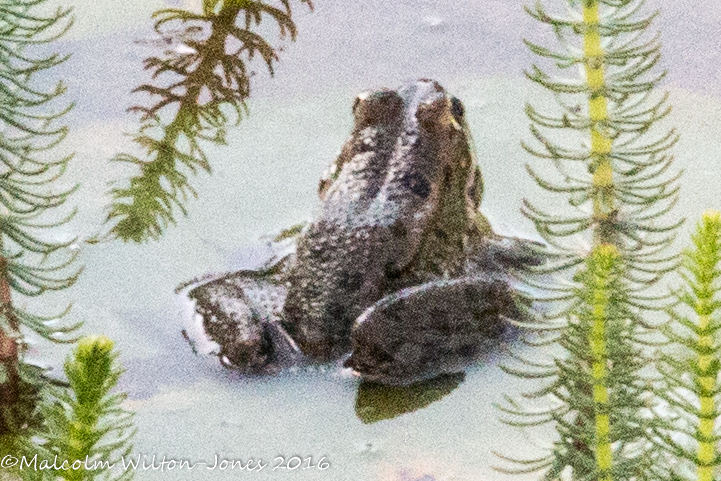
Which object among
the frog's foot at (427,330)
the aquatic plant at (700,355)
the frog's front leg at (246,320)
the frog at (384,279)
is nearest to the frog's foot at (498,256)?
the frog at (384,279)

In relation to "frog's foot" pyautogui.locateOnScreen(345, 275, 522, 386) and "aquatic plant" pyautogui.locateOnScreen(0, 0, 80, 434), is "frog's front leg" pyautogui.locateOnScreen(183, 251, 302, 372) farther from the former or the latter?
"aquatic plant" pyautogui.locateOnScreen(0, 0, 80, 434)

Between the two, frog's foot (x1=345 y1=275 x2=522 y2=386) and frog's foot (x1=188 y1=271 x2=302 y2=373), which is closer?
frog's foot (x1=345 y1=275 x2=522 y2=386)

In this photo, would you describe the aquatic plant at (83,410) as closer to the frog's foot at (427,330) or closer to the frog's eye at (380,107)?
the frog's foot at (427,330)

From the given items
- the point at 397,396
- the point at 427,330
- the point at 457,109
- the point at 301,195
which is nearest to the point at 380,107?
the point at 457,109

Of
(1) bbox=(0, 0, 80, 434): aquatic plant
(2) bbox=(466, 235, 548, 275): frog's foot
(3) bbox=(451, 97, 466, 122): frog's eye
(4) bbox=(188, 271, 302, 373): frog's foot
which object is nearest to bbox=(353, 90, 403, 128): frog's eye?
(3) bbox=(451, 97, 466, 122): frog's eye

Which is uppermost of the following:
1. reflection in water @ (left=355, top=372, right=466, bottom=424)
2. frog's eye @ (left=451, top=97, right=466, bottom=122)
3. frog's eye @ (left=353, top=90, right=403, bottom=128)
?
frog's eye @ (left=353, top=90, right=403, bottom=128)

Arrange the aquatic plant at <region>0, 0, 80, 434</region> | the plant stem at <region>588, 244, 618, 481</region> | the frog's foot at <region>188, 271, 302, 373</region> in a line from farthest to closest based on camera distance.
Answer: the frog's foot at <region>188, 271, 302, 373</region>
the aquatic plant at <region>0, 0, 80, 434</region>
the plant stem at <region>588, 244, 618, 481</region>

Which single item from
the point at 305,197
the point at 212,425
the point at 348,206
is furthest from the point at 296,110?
the point at 212,425

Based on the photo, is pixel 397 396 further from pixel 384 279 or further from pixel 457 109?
pixel 457 109
